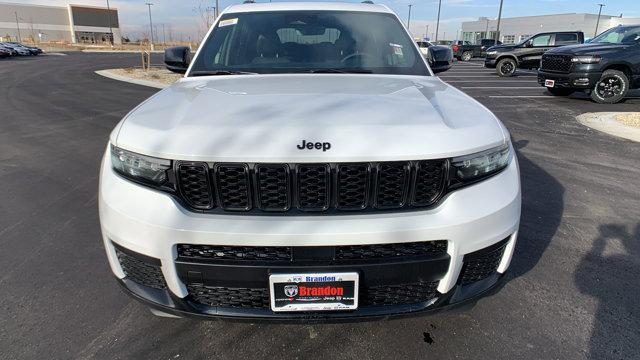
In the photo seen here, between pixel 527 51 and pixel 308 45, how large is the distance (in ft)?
60.2

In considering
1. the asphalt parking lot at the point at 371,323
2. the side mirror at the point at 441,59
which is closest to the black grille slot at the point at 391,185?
the asphalt parking lot at the point at 371,323

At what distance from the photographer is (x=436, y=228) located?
184cm

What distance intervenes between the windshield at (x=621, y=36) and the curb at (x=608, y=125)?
2798 millimetres

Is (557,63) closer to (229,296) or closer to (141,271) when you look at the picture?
(229,296)

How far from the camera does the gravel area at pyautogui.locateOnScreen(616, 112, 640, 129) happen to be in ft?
26.7

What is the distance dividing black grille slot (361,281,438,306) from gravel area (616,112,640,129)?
8.09m

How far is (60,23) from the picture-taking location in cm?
10244

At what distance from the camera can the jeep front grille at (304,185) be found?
1.83 m

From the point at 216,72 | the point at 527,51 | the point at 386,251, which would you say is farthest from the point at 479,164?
the point at 527,51

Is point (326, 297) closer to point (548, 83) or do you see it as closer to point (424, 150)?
point (424, 150)

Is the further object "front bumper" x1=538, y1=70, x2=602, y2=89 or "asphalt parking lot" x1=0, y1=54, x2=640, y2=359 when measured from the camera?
"front bumper" x1=538, y1=70, x2=602, y2=89

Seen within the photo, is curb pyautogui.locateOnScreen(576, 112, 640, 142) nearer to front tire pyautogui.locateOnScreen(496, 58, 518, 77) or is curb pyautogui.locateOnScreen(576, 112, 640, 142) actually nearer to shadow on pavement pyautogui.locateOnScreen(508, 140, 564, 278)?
shadow on pavement pyautogui.locateOnScreen(508, 140, 564, 278)

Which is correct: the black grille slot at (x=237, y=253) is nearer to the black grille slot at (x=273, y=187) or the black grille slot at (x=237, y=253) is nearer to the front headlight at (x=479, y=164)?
the black grille slot at (x=273, y=187)

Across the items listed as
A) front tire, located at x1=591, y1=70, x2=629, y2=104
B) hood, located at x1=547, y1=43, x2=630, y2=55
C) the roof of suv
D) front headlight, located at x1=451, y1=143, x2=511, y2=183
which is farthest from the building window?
front headlight, located at x1=451, y1=143, x2=511, y2=183
